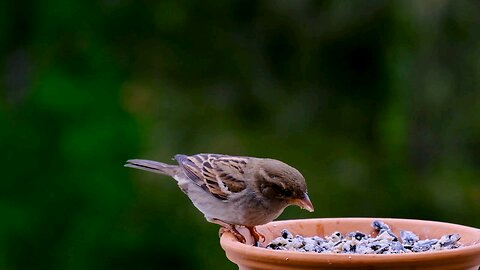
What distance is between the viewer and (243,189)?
8.75 feet

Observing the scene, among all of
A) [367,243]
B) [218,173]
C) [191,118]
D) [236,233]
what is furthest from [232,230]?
[191,118]

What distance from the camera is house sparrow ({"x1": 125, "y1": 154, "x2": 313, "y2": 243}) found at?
2535 millimetres

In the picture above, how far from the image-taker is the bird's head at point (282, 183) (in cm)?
253

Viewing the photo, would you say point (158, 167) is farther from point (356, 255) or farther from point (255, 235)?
point (356, 255)

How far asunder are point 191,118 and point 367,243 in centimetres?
280

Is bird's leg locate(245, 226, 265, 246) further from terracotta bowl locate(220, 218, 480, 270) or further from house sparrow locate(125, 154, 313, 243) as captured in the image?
terracotta bowl locate(220, 218, 480, 270)

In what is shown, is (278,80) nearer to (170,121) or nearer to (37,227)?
(170,121)

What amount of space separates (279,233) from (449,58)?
2.39 m

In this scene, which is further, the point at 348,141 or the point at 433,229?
the point at 348,141

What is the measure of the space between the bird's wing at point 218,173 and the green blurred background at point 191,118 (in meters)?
1.91

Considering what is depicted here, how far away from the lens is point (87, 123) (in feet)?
16.3

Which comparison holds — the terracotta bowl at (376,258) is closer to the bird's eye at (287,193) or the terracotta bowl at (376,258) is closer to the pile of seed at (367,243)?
the pile of seed at (367,243)

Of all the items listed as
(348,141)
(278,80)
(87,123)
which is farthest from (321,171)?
(87,123)

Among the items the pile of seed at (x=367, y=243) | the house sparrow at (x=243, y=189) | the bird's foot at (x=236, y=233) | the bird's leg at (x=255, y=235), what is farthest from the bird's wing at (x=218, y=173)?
the pile of seed at (x=367, y=243)
